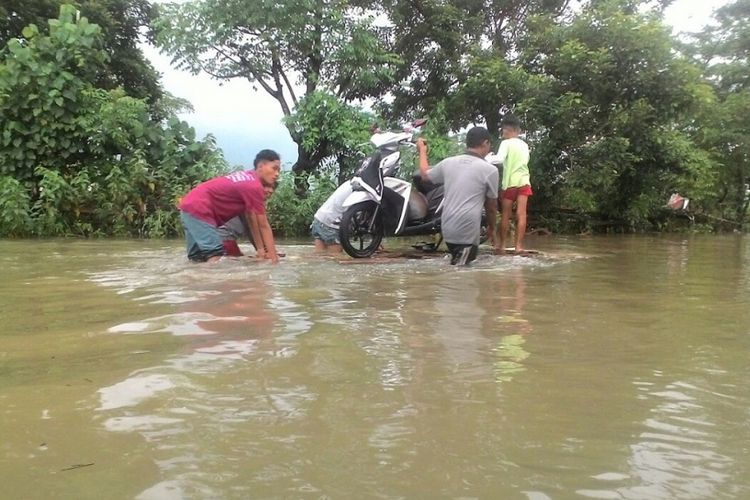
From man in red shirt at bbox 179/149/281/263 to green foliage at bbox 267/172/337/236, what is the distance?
4.92 meters

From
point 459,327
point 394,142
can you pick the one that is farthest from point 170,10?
point 459,327

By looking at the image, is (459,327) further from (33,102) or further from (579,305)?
(33,102)

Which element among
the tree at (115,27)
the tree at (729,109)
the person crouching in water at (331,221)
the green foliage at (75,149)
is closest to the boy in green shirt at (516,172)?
the person crouching in water at (331,221)

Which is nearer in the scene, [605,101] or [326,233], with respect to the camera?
[326,233]

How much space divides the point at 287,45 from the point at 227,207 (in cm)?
688

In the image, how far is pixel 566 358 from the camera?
2.52 metres

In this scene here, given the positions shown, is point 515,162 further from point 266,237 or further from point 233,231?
point 233,231

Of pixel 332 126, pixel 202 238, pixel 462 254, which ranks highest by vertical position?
pixel 332 126

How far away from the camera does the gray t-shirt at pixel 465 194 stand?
19.6ft

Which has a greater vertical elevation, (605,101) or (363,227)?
(605,101)

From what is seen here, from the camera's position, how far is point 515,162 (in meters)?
7.11

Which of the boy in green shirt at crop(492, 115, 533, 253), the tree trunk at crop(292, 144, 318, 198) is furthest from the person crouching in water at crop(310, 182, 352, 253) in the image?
the tree trunk at crop(292, 144, 318, 198)

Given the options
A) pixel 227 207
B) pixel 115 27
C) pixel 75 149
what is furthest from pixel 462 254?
pixel 115 27

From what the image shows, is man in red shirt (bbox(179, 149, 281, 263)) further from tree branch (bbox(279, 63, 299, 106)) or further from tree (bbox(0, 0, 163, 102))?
tree (bbox(0, 0, 163, 102))
